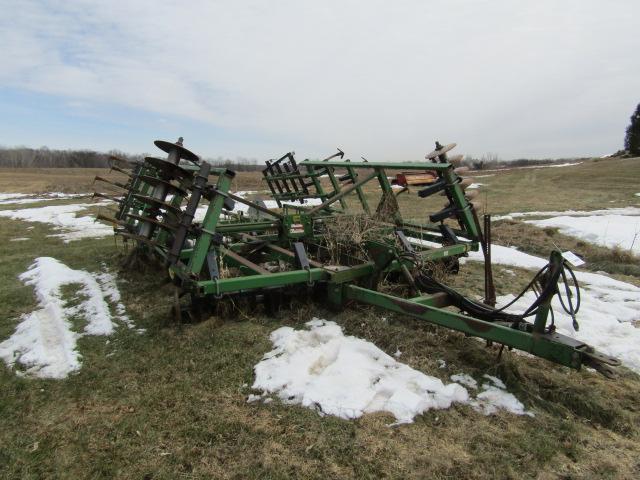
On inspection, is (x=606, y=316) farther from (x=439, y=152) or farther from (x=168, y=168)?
(x=168, y=168)

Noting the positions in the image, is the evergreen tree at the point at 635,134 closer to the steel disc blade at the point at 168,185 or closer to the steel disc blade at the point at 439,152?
the steel disc blade at the point at 439,152

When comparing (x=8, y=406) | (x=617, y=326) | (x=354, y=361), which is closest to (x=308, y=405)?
(x=354, y=361)

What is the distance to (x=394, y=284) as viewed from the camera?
5.53m

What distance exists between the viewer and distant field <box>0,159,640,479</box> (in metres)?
2.54

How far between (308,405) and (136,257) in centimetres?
525

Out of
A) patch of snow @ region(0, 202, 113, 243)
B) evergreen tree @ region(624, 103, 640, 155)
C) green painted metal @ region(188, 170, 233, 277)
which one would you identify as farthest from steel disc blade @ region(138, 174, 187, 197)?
evergreen tree @ region(624, 103, 640, 155)

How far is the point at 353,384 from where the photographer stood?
3361 millimetres

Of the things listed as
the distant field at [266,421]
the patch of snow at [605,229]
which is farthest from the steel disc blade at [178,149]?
the patch of snow at [605,229]

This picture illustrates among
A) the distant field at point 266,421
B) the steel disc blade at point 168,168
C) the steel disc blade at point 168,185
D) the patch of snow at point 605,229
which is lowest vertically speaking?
the distant field at point 266,421

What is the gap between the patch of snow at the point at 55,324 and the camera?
3.98m

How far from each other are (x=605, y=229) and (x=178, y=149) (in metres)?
9.55

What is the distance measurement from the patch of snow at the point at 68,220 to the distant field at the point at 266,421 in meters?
7.38

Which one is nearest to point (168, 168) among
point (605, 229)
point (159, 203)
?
point (159, 203)

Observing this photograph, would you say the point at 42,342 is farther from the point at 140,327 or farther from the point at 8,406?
the point at 8,406
